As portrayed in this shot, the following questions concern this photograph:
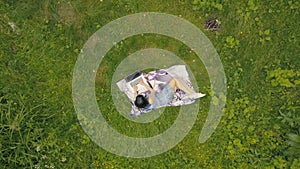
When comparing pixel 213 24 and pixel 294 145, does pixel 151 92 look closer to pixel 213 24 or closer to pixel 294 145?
pixel 213 24

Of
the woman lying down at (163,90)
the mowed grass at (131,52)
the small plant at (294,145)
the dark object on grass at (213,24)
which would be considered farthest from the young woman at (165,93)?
the small plant at (294,145)

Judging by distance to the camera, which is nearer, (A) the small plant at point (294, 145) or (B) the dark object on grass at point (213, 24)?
(A) the small plant at point (294, 145)

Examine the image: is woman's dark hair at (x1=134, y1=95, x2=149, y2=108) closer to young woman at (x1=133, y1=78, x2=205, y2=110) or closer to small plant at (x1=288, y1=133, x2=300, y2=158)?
young woman at (x1=133, y1=78, x2=205, y2=110)

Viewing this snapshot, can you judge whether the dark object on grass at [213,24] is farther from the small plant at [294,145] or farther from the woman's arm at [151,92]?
the small plant at [294,145]

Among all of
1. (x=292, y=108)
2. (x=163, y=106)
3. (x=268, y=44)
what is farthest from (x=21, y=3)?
(x=292, y=108)

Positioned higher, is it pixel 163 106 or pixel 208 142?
pixel 163 106

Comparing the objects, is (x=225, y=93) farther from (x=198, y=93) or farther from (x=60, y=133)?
(x=60, y=133)
